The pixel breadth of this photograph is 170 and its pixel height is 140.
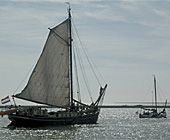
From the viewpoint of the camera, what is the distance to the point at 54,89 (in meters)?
78.1

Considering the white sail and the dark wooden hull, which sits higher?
the white sail

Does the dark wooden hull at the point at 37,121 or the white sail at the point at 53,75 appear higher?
the white sail at the point at 53,75

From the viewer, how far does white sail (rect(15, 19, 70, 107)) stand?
74.9 metres

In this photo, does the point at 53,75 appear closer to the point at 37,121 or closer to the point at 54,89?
the point at 54,89

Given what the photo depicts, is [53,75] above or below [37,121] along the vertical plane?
above

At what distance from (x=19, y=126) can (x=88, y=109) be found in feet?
57.3

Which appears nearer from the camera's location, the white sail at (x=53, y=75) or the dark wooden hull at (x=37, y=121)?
A: the dark wooden hull at (x=37, y=121)

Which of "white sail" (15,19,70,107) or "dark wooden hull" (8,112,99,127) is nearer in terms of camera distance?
"dark wooden hull" (8,112,99,127)

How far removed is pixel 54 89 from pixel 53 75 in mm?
2809

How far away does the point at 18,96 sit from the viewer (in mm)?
72938

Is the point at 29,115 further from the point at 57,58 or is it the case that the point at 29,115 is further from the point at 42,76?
the point at 57,58

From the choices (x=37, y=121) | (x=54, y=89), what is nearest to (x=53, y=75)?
(x=54, y=89)

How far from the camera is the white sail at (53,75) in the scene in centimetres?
7488

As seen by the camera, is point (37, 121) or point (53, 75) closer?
point (37, 121)
